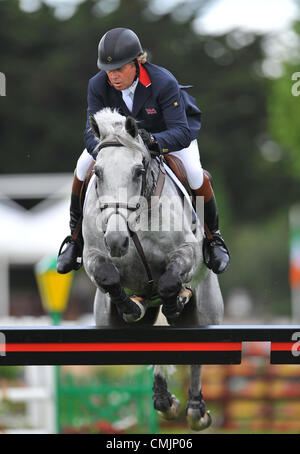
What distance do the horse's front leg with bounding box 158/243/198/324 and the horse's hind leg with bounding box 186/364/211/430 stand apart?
1.06 meters

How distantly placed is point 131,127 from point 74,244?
1.08 meters

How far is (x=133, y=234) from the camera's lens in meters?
4.66

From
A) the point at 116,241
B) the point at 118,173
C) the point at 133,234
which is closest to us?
the point at 116,241

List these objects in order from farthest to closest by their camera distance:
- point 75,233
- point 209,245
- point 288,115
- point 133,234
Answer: point 288,115 < point 209,245 < point 75,233 < point 133,234

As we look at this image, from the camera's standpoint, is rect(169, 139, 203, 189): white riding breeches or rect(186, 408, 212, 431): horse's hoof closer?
rect(169, 139, 203, 189): white riding breeches

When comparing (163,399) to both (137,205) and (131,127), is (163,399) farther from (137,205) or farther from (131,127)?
(131,127)

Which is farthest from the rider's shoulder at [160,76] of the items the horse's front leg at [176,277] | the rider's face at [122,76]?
the horse's front leg at [176,277]

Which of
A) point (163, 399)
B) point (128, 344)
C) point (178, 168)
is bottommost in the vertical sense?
point (163, 399)

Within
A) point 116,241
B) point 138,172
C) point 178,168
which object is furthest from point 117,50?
point 116,241

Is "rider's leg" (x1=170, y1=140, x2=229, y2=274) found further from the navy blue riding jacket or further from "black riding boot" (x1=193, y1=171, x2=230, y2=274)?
the navy blue riding jacket

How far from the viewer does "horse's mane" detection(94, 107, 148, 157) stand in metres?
4.50

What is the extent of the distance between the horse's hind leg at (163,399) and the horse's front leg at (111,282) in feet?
3.64

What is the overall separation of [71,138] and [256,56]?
714cm

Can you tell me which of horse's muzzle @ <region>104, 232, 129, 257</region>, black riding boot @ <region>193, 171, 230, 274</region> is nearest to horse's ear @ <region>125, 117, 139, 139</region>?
horse's muzzle @ <region>104, 232, 129, 257</region>
